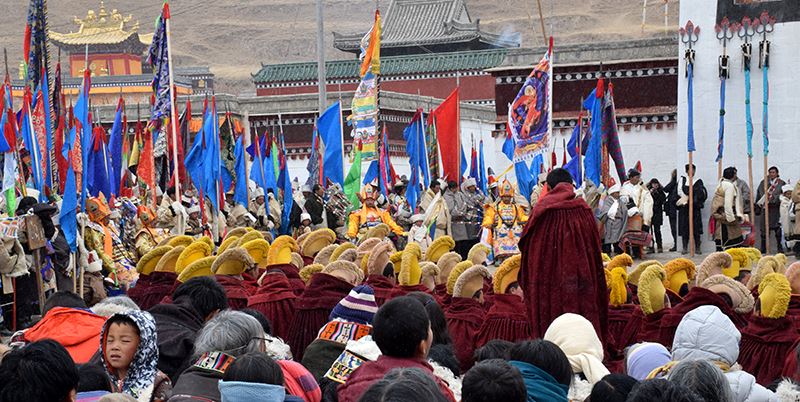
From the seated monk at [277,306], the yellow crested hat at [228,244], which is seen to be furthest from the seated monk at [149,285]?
the seated monk at [277,306]

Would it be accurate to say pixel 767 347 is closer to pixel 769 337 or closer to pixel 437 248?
pixel 769 337

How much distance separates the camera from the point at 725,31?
1711 cm

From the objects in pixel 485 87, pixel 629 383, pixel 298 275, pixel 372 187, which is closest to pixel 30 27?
pixel 298 275

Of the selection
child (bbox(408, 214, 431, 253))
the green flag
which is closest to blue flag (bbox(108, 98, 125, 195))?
the green flag

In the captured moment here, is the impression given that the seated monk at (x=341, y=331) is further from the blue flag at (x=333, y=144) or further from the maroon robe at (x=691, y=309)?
the blue flag at (x=333, y=144)

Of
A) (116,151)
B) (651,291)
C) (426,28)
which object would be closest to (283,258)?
(651,291)

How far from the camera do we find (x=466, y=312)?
26.3ft

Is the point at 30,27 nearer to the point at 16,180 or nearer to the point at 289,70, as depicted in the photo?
the point at 16,180

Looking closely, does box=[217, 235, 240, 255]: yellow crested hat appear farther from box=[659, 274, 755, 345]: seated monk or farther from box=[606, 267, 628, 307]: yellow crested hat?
box=[659, 274, 755, 345]: seated monk

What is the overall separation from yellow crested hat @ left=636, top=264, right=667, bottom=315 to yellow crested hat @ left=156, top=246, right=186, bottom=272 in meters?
3.86

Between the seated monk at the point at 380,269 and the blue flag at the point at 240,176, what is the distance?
9133 millimetres

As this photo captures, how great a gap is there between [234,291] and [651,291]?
2.71 m

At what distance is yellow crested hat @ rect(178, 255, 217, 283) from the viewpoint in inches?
343

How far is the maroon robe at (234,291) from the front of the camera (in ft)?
27.6
